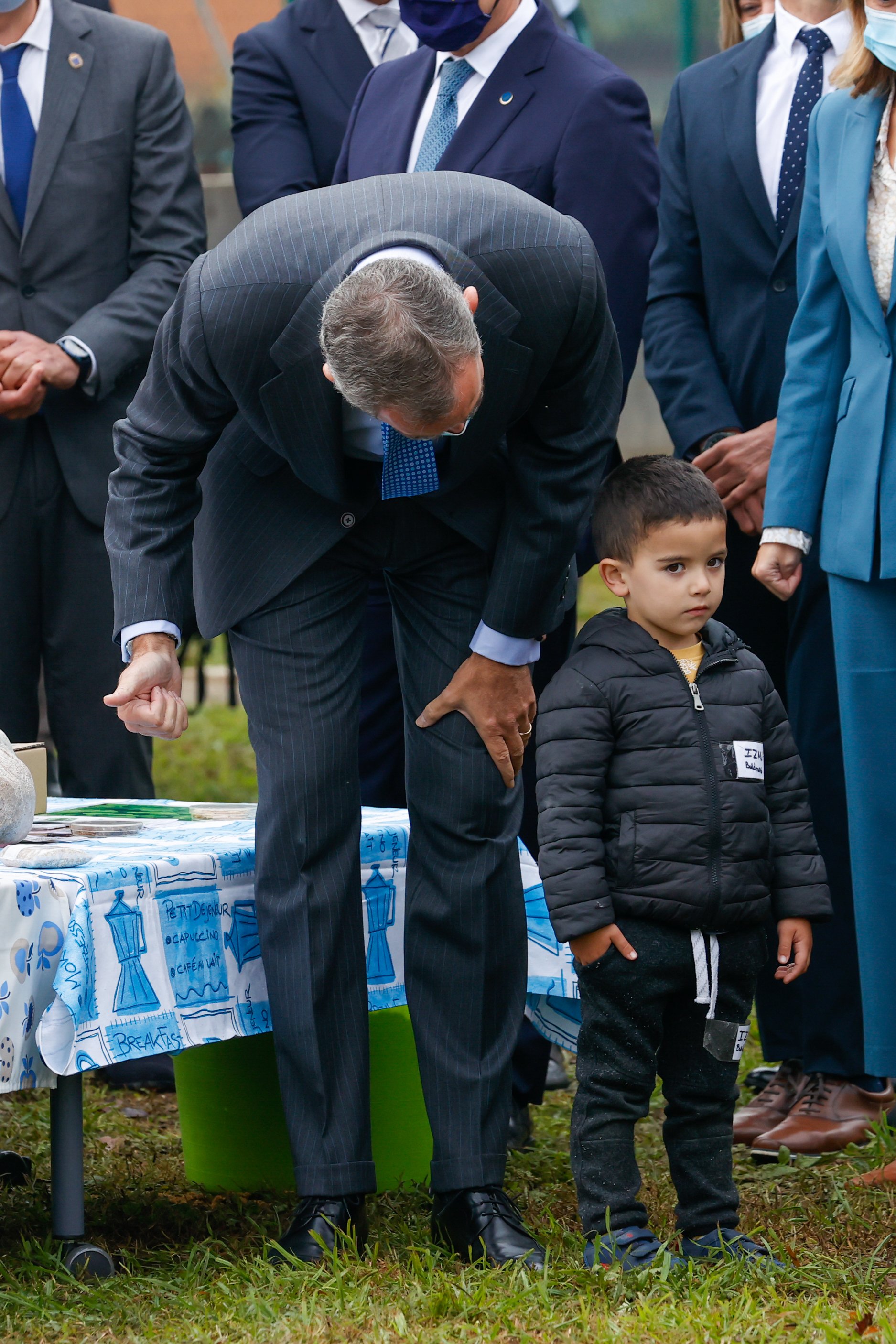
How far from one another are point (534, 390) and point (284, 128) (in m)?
1.74

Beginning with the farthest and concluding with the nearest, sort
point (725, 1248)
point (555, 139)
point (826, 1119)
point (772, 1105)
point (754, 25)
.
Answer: point (754, 25) → point (772, 1105) → point (826, 1119) → point (555, 139) → point (725, 1248)

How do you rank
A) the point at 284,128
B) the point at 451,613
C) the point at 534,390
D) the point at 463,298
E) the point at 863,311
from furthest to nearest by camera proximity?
the point at 284,128 → the point at 863,311 → the point at 451,613 → the point at 534,390 → the point at 463,298

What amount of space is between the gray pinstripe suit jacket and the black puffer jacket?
189 mm

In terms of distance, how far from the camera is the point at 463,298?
254 cm

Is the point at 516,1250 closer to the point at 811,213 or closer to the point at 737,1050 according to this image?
the point at 737,1050

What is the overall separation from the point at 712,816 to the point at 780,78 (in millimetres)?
1989

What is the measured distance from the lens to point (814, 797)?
4.02m

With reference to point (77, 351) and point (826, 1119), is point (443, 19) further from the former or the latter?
point (826, 1119)

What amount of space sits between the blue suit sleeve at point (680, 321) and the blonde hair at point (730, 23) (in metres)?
0.46

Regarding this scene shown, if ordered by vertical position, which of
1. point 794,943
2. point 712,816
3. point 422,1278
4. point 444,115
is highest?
point 444,115

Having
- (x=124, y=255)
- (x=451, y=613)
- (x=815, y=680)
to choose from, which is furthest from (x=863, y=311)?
(x=124, y=255)

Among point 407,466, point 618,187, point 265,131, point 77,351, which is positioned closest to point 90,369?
point 77,351

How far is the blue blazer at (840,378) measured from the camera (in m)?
3.52

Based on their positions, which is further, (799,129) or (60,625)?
(60,625)
